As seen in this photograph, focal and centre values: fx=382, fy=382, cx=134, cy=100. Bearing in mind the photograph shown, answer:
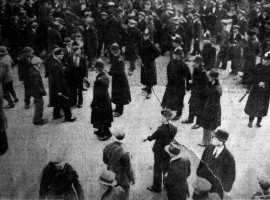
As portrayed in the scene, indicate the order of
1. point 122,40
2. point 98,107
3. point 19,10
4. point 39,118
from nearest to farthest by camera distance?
point 98,107, point 39,118, point 122,40, point 19,10

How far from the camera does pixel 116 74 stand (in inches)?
317

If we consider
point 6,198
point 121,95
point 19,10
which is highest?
point 19,10

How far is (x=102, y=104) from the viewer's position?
23.7ft

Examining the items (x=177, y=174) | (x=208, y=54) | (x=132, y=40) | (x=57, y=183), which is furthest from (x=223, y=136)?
(x=132, y=40)

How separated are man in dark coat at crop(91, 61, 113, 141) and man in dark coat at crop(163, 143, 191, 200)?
2.45 m

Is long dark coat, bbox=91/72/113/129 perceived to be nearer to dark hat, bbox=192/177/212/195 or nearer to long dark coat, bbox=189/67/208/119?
long dark coat, bbox=189/67/208/119

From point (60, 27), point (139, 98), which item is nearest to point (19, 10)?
point (60, 27)

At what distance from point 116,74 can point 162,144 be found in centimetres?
280

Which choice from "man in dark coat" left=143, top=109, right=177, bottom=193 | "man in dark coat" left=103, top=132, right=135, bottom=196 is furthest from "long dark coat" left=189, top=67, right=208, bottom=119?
"man in dark coat" left=103, top=132, right=135, bottom=196

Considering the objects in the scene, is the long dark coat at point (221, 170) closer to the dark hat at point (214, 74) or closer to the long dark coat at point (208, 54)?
the dark hat at point (214, 74)

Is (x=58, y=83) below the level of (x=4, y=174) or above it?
above

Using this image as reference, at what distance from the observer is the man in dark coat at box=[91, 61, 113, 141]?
707 centimetres

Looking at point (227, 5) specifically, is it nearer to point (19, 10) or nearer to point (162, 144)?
point (19, 10)

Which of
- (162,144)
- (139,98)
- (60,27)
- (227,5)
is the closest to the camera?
(162,144)
